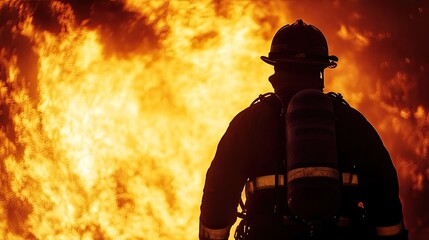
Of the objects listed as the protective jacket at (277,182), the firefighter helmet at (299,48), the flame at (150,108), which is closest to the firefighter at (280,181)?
the protective jacket at (277,182)

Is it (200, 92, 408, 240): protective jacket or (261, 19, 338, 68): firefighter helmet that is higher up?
(261, 19, 338, 68): firefighter helmet

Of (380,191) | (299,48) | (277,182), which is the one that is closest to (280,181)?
(277,182)

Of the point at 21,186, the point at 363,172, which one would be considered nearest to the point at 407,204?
the point at 363,172

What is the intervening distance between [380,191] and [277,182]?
71cm

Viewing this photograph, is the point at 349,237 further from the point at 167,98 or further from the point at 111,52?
the point at 111,52

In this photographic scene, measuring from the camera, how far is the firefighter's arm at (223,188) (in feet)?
12.4

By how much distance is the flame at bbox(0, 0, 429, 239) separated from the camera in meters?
8.95

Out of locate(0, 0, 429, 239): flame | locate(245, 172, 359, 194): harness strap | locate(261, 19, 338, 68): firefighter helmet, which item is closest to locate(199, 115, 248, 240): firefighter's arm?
locate(245, 172, 359, 194): harness strap

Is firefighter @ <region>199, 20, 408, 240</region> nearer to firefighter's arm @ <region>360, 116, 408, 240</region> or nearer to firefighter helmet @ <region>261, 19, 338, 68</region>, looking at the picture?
firefighter's arm @ <region>360, 116, 408, 240</region>

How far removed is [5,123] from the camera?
10.5m

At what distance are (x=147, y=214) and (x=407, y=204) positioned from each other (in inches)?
174

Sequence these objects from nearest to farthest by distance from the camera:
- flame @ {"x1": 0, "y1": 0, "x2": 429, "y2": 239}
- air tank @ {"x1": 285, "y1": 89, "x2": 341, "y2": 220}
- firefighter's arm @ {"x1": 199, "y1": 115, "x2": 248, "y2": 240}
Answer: air tank @ {"x1": 285, "y1": 89, "x2": 341, "y2": 220} → firefighter's arm @ {"x1": 199, "y1": 115, "x2": 248, "y2": 240} → flame @ {"x1": 0, "y1": 0, "x2": 429, "y2": 239}

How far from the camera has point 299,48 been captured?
417 centimetres

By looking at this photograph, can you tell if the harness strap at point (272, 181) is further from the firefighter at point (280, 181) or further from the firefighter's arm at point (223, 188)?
the firefighter's arm at point (223, 188)
